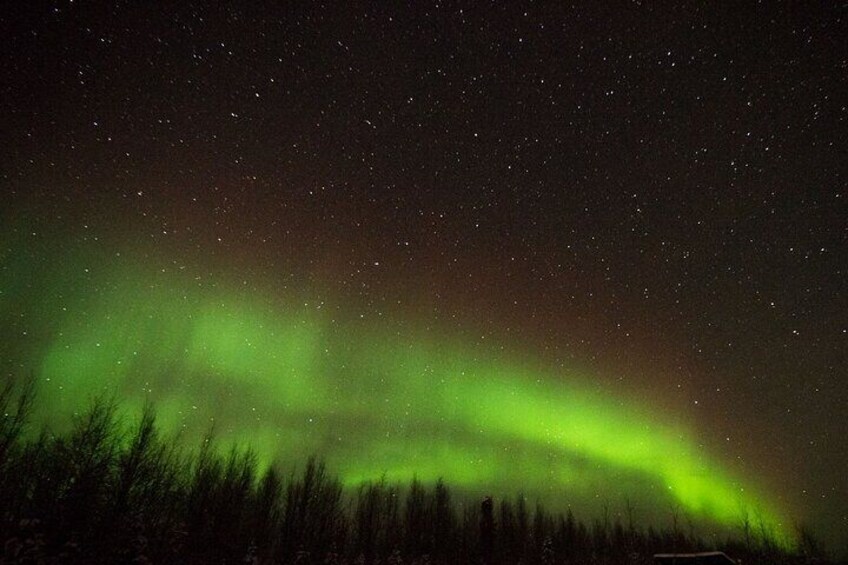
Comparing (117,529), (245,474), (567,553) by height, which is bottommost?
(567,553)

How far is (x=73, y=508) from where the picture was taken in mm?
21594

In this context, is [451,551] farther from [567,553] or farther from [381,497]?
[567,553]

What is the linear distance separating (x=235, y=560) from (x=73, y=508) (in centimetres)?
1013

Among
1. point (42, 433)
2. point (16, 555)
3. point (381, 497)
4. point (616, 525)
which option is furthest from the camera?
point (616, 525)

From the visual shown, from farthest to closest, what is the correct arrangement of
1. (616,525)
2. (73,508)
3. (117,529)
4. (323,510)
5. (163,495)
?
(616,525) → (323,510) → (163,495) → (73,508) → (117,529)

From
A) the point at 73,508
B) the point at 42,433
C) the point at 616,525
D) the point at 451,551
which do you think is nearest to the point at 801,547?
the point at 616,525

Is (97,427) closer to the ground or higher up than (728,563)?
higher up

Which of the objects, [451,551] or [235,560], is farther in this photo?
[451,551]

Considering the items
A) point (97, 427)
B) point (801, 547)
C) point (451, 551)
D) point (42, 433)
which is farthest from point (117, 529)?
point (801, 547)

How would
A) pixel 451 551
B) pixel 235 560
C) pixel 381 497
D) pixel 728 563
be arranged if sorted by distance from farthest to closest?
pixel 381 497 → pixel 451 551 → pixel 235 560 → pixel 728 563

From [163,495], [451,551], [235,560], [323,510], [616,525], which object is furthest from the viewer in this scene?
[616,525]

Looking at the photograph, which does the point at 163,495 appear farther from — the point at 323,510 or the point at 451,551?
the point at 451,551

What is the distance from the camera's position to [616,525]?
7856cm

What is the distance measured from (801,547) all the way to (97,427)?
96133 mm
